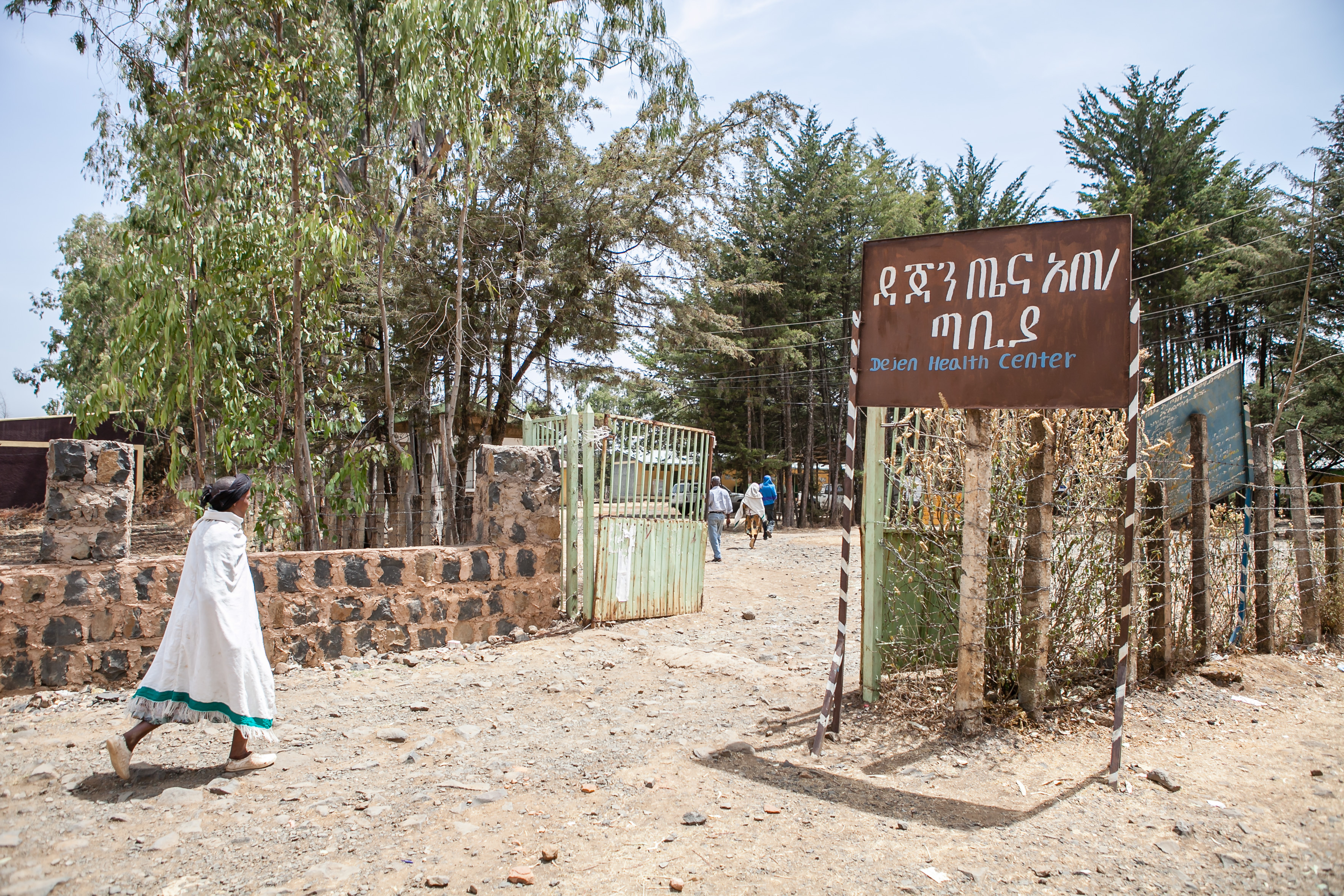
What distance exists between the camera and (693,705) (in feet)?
17.9

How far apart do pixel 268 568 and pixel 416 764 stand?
8.12 feet

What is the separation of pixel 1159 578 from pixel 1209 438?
126cm

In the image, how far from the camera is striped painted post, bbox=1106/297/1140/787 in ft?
12.9

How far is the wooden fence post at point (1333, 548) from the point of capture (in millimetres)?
6938

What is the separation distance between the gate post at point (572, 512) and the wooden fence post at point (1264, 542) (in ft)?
19.0

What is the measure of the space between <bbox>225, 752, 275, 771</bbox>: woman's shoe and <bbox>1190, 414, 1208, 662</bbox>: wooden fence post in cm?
612

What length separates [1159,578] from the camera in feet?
17.7

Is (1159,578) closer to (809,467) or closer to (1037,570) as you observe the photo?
(1037,570)

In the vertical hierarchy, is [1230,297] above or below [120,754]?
above

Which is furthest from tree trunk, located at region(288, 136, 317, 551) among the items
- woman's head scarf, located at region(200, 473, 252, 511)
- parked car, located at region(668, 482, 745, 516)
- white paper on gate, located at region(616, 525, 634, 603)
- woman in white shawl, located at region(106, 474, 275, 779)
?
woman in white shawl, located at region(106, 474, 275, 779)

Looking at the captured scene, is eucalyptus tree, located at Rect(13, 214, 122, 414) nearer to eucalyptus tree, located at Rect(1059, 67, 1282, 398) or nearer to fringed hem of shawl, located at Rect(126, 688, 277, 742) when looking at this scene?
fringed hem of shawl, located at Rect(126, 688, 277, 742)

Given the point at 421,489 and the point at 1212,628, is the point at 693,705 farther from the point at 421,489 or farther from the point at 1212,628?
the point at 421,489

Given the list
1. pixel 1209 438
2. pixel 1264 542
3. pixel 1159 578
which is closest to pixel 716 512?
pixel 1264 542

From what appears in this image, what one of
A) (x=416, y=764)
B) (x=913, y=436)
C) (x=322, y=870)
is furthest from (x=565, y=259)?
(x=322, y=870)
